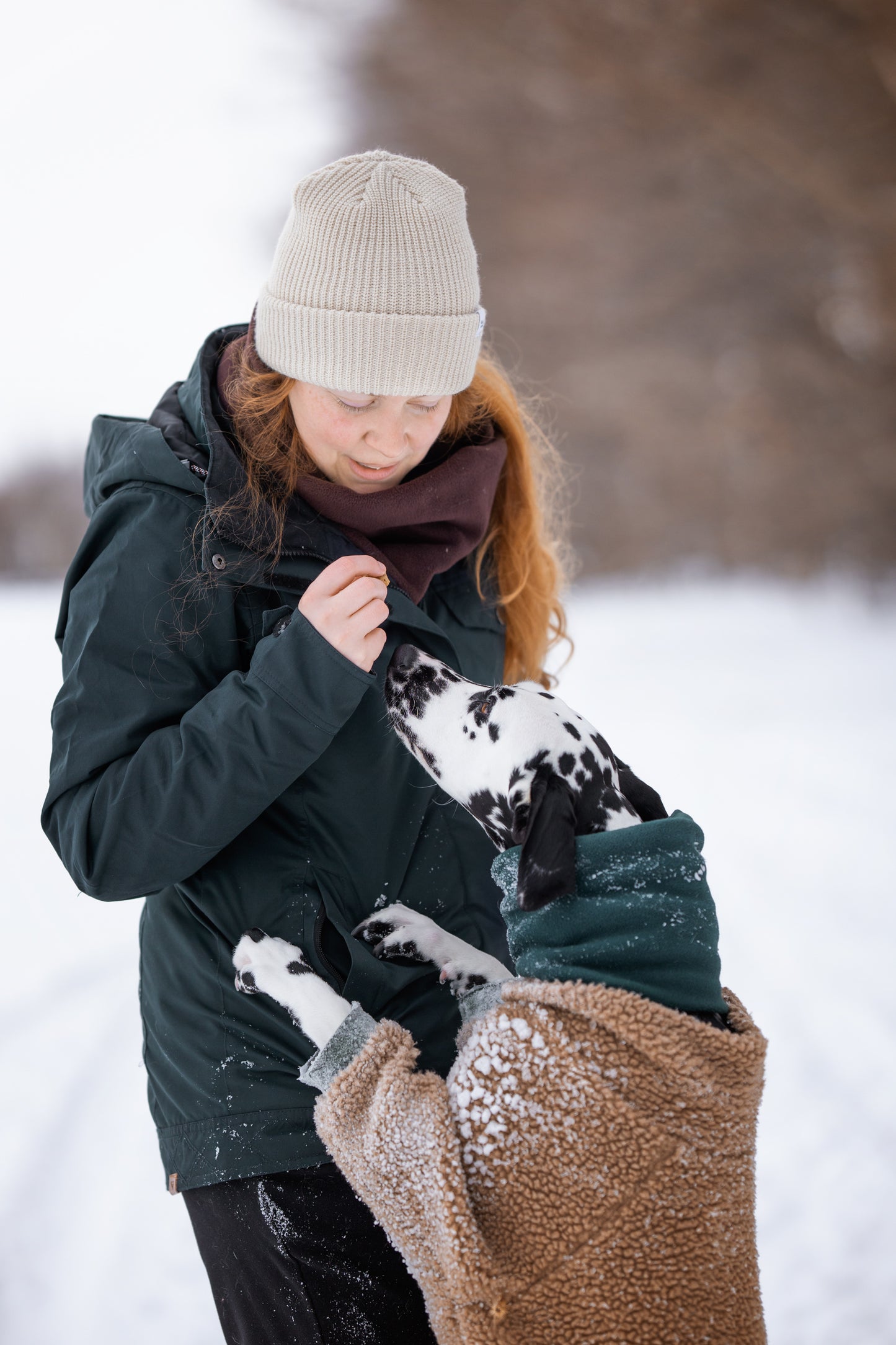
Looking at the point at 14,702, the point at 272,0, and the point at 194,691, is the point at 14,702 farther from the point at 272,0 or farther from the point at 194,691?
the point at 272,0

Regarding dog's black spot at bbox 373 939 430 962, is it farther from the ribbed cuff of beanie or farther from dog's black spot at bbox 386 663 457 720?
the ribbed cuff of beanie

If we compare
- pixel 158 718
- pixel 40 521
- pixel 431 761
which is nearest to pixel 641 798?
pixel 431 761

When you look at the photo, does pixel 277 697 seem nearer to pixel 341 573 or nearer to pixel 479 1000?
pixel 341 573

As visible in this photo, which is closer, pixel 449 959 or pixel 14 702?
pixel 449 959

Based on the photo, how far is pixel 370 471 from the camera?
1.16 m

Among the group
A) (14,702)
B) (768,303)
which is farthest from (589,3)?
(14,702)

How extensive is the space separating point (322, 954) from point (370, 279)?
2.45 feet

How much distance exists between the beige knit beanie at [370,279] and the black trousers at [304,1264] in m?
0.88

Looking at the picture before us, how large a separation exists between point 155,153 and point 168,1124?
545 centimetres

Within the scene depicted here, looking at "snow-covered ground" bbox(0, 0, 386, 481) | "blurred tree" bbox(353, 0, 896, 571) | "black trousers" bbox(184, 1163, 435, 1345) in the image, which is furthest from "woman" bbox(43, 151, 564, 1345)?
"blurred tree" bbox(353, 0, 896, 571)

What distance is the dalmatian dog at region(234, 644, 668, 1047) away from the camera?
1095mm

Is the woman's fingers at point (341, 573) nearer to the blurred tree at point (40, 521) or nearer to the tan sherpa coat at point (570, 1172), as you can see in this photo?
the tan sherpa coat at point (570, 1172)

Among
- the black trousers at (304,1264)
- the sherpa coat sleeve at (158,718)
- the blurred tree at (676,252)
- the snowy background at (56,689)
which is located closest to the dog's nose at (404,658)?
the sherpa coat sleeve at (158,718)

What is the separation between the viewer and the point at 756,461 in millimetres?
7223
